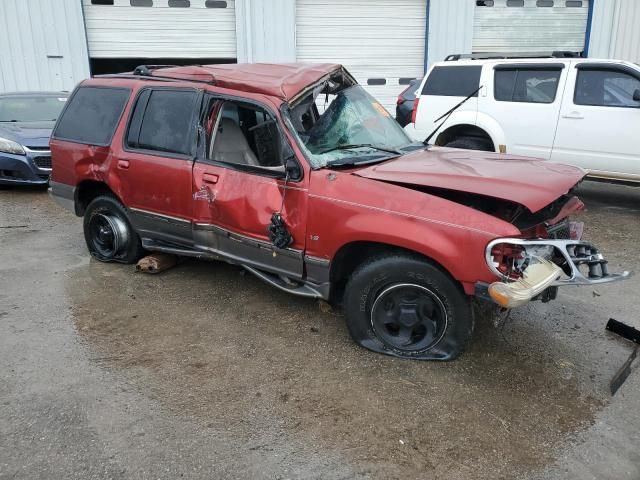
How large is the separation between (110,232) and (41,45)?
8762 mm

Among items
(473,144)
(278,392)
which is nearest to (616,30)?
(473,144)

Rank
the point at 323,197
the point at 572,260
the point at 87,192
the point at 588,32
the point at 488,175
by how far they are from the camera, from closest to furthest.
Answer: the point at 572,260 → the point at 488,175 → the point at 323,197 → the point at 87,192 → the point at 588,32

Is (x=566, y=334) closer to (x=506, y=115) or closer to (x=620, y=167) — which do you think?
(x=620, y=167)

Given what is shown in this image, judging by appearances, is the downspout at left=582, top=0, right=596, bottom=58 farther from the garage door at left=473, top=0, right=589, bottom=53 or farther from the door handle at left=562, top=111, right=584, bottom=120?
the door handle at left=562, top=111, right=584, bottom=120

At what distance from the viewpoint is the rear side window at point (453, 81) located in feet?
26.0

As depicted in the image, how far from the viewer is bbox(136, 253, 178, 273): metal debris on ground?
5.08m

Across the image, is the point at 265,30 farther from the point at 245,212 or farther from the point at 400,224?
the point at 400,224

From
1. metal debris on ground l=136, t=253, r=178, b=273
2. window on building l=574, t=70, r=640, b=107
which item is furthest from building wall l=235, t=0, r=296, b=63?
metal debris on ground l=136, t=253, r=178, b=273

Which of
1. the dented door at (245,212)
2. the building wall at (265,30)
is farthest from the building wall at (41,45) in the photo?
the dented door at (245,212)

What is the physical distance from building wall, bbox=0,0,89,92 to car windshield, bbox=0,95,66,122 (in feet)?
8.41

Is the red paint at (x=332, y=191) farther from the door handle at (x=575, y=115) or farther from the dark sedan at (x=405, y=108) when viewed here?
the dark sedan at (x=405, y=108)

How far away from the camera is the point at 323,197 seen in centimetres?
360

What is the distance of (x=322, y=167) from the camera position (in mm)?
3701

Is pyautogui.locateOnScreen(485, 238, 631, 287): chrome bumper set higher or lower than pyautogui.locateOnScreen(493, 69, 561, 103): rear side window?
lower
